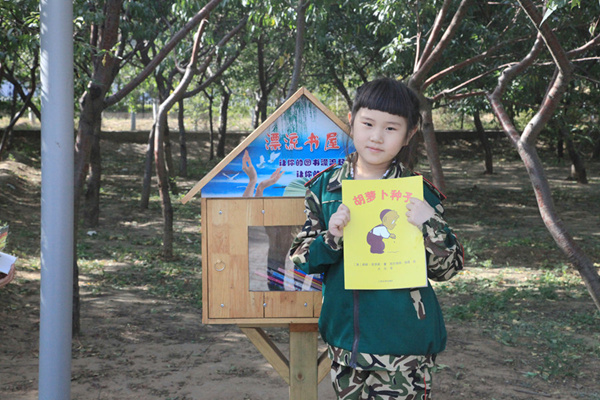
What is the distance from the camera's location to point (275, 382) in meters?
4.38

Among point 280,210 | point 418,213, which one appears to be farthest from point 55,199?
point 418,213

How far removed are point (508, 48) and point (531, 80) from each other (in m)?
1.20

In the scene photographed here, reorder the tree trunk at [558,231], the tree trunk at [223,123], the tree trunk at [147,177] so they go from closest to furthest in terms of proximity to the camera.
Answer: the tree trunk at [558,231] < the tree trunk at [147,177] < the tree trunk at [223,123]

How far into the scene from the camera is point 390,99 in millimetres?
2105

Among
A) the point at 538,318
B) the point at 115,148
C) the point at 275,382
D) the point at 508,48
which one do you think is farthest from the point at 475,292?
the point at 115,148

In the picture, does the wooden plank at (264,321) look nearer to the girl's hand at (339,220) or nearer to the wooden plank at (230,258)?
the wooden plank at (230,258)

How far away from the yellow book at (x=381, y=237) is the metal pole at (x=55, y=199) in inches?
41.9

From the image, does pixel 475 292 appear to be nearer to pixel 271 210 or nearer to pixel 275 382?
pixel 275 382

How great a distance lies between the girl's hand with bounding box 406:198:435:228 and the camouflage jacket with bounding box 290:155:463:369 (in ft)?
0.08

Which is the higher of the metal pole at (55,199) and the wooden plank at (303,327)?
the metal pole at (55,199)

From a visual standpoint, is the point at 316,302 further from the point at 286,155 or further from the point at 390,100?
the point at 390,100

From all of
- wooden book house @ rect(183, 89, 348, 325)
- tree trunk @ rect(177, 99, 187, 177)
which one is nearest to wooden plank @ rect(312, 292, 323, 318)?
wooden book house @ rect(183, 89, 348, 325)

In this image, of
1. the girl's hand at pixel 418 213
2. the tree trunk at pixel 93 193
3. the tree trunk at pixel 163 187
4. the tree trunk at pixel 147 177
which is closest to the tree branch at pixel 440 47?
the tree trunk at pixel 163 187

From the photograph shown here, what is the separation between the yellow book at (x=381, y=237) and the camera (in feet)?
6.76
